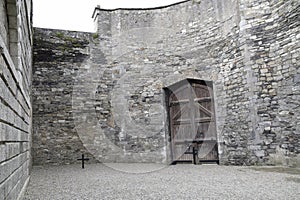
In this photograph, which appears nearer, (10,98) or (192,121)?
(10,98)

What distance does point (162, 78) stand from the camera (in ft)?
26.0

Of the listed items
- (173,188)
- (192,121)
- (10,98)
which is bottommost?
(173,188)

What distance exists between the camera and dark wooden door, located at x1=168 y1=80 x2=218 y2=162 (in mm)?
7164

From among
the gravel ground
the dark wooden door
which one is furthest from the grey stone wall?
the dark wooden door

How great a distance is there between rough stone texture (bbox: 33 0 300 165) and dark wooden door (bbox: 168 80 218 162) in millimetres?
294

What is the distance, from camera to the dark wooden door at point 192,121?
7164mm

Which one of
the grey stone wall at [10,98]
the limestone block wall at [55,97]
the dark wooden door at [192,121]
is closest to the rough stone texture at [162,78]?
the limestone block wall at [55,97]

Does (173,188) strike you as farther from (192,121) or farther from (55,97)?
(55,97)

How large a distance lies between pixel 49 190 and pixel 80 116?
13.1ft

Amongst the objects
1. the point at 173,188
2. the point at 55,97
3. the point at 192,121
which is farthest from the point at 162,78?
the point at 173,188

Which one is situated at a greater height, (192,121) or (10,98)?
(10,98)

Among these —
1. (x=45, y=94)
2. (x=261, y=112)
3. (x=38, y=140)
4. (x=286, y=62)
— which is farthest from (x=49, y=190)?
(x=286, y=62)

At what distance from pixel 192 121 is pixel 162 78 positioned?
5.39 feet

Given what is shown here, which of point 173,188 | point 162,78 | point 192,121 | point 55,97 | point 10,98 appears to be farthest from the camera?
point 162,78
